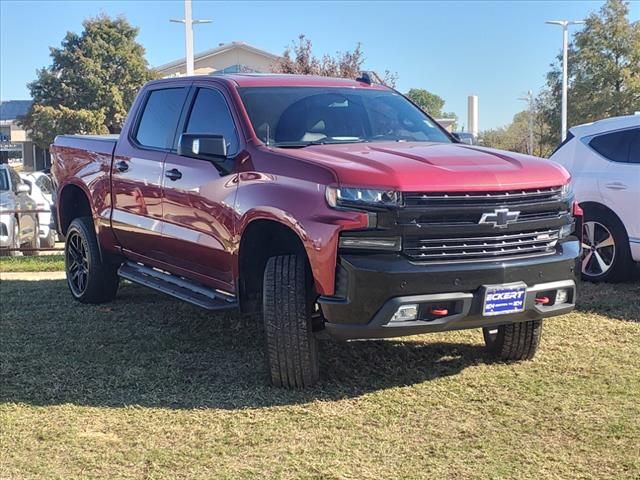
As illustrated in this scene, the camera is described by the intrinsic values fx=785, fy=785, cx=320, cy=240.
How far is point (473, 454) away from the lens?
3.86m

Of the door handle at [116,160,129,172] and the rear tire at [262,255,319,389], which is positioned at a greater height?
the door handle at [116,160,129,172]

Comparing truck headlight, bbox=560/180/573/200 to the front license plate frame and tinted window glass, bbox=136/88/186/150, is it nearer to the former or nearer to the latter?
the front license plate frame

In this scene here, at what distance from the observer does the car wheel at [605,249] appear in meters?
7.82

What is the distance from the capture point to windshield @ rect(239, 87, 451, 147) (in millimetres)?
5312

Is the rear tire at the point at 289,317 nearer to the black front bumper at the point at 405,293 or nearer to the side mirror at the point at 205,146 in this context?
the black front bumper at the point at 405,293

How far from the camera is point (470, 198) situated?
430 centimetres

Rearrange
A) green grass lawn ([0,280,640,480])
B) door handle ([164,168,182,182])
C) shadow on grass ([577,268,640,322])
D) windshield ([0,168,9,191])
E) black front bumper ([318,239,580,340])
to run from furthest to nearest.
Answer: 1. windshield ([0,168,9,191])
2. shadow on grass ([577,268,640,322])
3. door handle ([164,168,182,182])
4. black front bumper ([318,239,580,340])
5. green grass lawn ([0,280,640,480])

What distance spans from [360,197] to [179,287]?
217 centimetres

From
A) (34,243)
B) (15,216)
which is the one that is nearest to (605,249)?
(15,216)

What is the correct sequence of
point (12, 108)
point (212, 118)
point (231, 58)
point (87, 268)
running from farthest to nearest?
1. point (12, 108)
2. point (231, 58)
3. point (87, 268)
4. point (212, 118)

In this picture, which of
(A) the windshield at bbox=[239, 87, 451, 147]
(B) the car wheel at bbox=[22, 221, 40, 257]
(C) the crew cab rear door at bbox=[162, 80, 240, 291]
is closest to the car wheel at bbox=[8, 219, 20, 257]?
(B) the car wheel at bbox=[22, 221, 40, 257]

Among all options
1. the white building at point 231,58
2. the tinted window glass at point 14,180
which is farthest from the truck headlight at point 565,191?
the white building at point 231,58

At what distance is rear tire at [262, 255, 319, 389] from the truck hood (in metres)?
0.63

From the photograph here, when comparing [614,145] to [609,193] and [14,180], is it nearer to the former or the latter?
[609,193]
